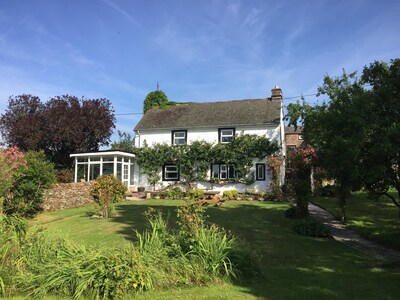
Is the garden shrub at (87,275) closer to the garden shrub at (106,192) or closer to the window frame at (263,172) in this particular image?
the garden shrub at (106,192)

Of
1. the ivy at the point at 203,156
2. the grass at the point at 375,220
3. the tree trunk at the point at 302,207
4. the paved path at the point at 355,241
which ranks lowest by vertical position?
the paved path at the point at 355,241

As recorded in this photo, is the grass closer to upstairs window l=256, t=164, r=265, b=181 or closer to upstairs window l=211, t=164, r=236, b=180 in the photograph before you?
upstairs window l=256, t=164, r=265, b=181

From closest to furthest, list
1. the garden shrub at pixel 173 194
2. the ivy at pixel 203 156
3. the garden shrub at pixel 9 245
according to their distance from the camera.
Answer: the garden shrub at pixel 9 245 → the garden shrub at pixel 173 194 → the ivy at pixel 203 156

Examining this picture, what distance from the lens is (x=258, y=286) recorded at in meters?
6.26

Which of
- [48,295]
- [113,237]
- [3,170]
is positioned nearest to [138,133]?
[3,170]

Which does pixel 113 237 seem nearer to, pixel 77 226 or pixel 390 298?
pixel 77 226

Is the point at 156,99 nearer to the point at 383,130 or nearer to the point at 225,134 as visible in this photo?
the point at 225,134

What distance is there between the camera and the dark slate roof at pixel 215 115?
26.6 m

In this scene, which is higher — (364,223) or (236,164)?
(236,164)

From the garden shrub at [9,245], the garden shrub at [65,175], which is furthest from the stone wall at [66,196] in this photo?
the garden shrub at [9,245]

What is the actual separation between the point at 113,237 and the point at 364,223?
31.9 feet

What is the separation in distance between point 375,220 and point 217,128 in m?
15.1

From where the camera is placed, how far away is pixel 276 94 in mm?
28734

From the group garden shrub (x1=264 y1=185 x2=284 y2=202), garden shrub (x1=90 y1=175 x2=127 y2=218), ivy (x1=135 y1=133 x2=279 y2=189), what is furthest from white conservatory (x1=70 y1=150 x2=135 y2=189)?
garden shrub (x1=264 y1=185 x2=284 y2=202)
